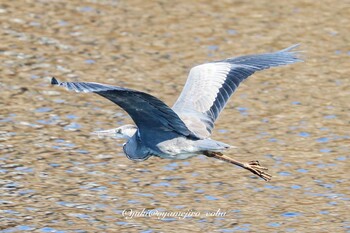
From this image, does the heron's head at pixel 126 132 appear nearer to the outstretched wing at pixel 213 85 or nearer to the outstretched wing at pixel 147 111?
the outstretched wing at pixel 147 111

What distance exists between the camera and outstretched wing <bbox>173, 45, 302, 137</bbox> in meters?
7.58

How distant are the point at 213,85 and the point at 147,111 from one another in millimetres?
928

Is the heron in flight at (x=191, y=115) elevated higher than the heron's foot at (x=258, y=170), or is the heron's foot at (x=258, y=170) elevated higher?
the heron in flight at (x=191, y=115)

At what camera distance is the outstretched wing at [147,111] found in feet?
20.8

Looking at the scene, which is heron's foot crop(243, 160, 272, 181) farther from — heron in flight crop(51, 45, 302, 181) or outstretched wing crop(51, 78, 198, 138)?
outstretched wing crop(51, 78, 198, 138)

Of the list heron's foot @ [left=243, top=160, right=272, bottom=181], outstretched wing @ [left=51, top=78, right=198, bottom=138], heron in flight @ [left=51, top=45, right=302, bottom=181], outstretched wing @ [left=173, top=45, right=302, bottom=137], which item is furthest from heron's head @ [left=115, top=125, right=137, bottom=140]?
heron's foot @ [left=243, top=160, right=272, bottom=181]

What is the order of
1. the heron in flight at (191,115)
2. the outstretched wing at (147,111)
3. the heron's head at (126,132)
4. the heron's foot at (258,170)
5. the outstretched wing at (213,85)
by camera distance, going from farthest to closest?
the heron's foot at (258,170), the heron's head at (126,132), the outstretched wing at (213,85), the heron in flight at (191,115), the outstretched wing at (147,111)

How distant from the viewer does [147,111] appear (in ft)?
23.1

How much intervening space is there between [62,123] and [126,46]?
7.54 feet

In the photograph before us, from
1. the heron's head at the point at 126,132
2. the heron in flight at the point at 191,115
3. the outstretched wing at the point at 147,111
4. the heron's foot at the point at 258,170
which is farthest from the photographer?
the heron's foot at the point at 258,170

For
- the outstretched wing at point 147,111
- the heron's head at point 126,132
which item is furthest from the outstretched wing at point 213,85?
the heron's head at point 126,132

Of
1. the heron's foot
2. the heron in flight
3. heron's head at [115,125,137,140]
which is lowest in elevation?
the heron's foot

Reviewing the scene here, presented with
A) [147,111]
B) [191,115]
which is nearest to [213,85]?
[191,115]

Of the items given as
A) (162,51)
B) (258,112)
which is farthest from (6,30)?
(258,112)
